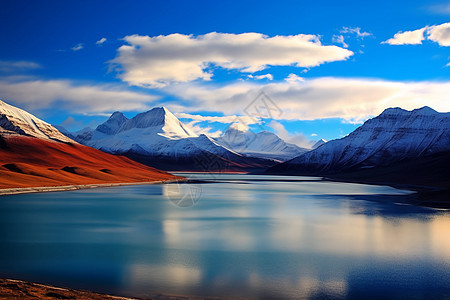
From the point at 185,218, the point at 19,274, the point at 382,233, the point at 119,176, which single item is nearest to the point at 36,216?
the point at 185,218

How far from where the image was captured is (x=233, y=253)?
92.4 feet

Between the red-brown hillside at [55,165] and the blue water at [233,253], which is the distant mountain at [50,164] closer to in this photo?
the red-brown hillside at [55,165]

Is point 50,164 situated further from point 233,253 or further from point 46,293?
point 46,293

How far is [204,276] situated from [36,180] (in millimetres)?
82932

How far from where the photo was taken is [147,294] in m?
18.3

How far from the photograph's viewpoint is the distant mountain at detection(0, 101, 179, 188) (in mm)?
96812

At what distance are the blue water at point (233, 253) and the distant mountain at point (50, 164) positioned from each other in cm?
4987

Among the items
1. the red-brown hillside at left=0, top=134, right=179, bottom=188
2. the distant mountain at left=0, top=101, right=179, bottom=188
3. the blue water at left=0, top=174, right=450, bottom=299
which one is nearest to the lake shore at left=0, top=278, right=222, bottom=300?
the blue water at left=0, top=174, right=450, bottom=299

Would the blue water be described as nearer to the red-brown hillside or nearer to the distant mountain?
the red-brown hillside

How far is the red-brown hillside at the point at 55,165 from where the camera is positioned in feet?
312

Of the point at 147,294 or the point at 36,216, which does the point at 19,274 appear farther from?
the point at 36,216

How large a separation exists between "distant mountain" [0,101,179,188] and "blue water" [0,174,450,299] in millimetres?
49871

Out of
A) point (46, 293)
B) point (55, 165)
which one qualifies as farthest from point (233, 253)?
point (55, 165)

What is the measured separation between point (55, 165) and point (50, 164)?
1.68 meters
